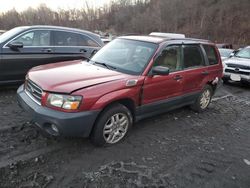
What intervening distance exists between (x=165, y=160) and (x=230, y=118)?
107 inches

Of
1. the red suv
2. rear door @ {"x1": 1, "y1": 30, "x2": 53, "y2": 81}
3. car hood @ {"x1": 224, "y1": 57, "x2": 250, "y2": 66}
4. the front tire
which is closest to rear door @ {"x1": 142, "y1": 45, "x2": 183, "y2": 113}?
the red suv

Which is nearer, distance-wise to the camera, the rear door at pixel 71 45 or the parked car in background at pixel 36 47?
the parked car in background at pixel 36 47

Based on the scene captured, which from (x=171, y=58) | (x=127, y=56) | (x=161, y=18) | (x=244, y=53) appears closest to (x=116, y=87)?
(x=127, y=56)

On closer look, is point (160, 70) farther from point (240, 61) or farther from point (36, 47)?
point (240, 61)

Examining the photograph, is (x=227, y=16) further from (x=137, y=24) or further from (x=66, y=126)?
(x=66, y=126)

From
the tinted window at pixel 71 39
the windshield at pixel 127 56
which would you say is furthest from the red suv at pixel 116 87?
the tinted window at pixel 71 39

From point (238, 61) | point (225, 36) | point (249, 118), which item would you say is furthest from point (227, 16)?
point (249, 118)

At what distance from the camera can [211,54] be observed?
553 centimetres

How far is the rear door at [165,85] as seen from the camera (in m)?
3.97

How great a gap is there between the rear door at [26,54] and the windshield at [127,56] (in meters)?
2.16

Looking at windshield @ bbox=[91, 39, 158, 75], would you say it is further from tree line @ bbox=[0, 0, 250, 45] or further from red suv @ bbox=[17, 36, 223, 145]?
tree line @ bbox=[0, 0, 250, 45]

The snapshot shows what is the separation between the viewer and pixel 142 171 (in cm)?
319

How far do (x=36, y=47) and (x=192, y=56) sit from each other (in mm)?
3844

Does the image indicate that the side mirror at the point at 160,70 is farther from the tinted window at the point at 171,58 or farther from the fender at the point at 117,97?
the fender at the point at 117,97
